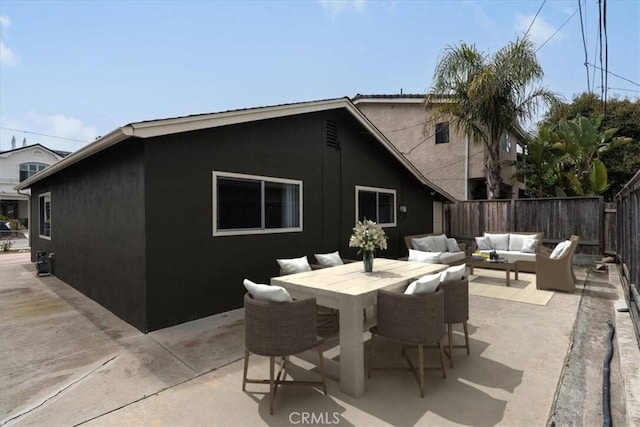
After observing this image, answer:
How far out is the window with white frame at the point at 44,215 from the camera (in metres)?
9.39

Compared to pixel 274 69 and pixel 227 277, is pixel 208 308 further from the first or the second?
pixel 274 69

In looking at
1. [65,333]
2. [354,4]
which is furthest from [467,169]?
[65,333]

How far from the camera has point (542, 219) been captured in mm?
10047

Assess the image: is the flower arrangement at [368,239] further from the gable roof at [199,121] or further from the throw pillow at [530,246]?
the throw pillow at [530,246]

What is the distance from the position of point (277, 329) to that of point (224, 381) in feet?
3.03

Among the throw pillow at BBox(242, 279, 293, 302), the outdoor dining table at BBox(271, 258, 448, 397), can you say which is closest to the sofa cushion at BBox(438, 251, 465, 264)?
the outdoor dining table at BBox(271, 258, 448, 397)

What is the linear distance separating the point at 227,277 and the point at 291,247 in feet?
4.84

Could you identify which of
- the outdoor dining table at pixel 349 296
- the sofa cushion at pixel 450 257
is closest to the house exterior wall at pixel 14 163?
the sofa cushion at pixel 450 257

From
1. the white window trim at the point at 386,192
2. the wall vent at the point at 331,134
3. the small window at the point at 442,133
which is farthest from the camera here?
the small window at the point at 442,133

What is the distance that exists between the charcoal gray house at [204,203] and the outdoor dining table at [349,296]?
1.94m

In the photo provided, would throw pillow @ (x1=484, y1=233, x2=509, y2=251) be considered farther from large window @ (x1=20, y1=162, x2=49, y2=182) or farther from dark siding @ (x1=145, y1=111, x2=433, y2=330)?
large window @ (x1=20, y1=162, x2=49, y2=182)

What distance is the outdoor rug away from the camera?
20.1ft

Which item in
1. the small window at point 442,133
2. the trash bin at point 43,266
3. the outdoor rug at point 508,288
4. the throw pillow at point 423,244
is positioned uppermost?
the small window at point 442,133

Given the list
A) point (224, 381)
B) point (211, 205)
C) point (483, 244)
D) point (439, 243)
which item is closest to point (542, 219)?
point (483, 244)
